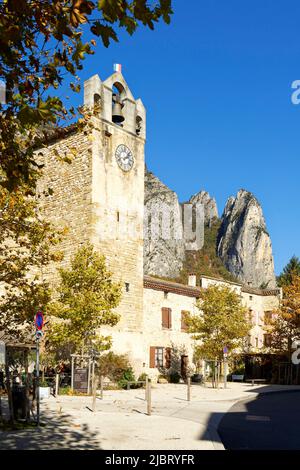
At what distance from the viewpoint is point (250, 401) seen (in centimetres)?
2103

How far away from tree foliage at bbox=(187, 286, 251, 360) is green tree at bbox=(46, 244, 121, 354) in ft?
29.1

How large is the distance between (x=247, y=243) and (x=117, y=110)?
333 ft

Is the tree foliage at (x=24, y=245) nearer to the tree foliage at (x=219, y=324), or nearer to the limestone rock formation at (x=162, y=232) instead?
the tree foliage at (x=219, y=324)

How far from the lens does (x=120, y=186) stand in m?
30.5

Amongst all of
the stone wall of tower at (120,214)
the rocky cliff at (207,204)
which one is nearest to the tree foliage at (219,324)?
the stone wall of tower at (120,214)

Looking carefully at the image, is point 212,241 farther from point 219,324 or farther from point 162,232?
point 219,324

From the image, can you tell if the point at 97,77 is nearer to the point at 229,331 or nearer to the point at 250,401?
the point at 229,331

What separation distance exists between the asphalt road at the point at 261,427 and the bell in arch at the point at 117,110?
18.0 metres

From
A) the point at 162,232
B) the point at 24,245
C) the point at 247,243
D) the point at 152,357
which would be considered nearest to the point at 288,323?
the point at 152,357

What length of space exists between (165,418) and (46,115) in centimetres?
1012

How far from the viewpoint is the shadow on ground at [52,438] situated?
29.7ft

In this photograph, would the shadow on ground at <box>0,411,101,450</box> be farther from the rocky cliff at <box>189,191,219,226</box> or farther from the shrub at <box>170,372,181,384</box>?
the rocky cliff at <box>189,191,219,226</box>

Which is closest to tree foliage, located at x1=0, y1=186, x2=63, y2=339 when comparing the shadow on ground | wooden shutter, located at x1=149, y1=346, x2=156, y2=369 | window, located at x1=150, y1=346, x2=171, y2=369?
the shadow on ground
